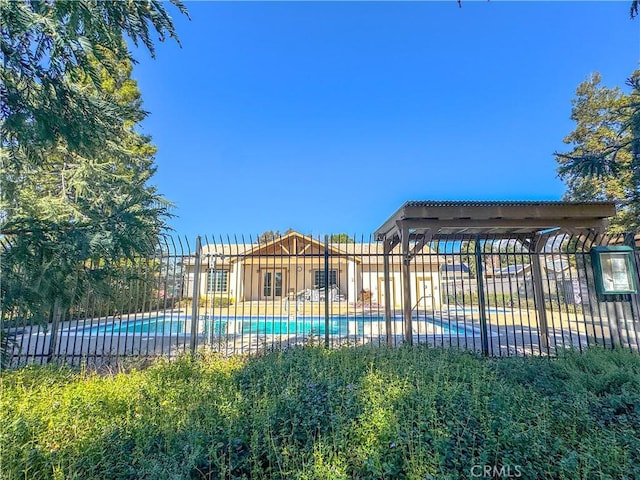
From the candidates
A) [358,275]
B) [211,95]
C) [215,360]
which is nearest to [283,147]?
[211,95]

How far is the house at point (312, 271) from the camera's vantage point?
6.40 metres

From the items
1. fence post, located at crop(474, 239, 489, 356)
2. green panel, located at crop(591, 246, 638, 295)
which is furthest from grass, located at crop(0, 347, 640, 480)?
green panel, located at crop(591, 246, 638, 295)

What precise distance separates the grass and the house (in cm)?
240

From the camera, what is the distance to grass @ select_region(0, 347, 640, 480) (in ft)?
6.75

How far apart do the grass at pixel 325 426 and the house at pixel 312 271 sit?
240cm

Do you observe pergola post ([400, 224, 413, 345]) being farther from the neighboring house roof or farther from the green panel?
the green panel

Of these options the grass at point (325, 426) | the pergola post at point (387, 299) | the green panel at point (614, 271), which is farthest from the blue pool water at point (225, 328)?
the green panel at point (614, 271)

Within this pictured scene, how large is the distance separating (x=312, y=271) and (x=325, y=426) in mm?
11057

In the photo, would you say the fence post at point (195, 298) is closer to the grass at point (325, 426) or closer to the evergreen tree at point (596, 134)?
the grass at point (325, 426)

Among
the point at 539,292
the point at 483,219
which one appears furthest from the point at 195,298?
the point at 539,292

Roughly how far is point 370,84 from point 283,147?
804cm

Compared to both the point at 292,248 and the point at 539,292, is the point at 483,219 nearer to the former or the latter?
the point at 539,292

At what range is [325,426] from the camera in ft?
8.58

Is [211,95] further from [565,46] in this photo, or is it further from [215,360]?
[565,46]
